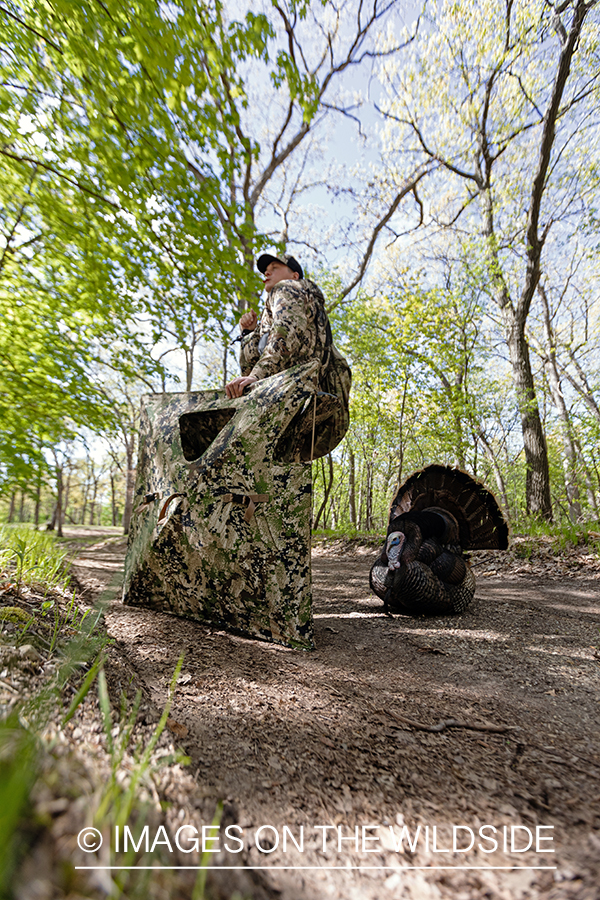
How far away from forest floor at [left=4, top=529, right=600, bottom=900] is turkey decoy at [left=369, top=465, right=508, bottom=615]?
545 mm

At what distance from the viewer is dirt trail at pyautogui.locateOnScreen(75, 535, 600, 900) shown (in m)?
0.73

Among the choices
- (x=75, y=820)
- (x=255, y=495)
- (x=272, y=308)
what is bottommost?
(x=75, y=820)

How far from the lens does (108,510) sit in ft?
159

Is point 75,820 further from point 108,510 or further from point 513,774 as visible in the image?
point 108,510

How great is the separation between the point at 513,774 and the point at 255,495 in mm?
1517

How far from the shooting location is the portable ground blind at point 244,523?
2078mm

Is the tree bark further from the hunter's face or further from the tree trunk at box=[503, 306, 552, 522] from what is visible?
the hunter's face

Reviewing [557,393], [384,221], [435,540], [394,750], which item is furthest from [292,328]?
[557,393]

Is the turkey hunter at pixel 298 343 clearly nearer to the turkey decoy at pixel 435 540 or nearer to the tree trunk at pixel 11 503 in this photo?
the turkey decoy at pixel 435 540

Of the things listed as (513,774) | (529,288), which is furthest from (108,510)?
(513,774)

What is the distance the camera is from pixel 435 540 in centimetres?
322

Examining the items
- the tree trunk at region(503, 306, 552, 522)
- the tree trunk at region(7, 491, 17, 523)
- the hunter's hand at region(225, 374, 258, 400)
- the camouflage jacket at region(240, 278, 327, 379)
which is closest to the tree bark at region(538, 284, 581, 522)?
the tree trunk at region(503, 306, 552, 522)

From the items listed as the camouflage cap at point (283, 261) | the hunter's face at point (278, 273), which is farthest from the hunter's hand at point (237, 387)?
the camouflage cap at point (283, 261)

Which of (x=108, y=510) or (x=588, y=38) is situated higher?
(x=588, y=38)
